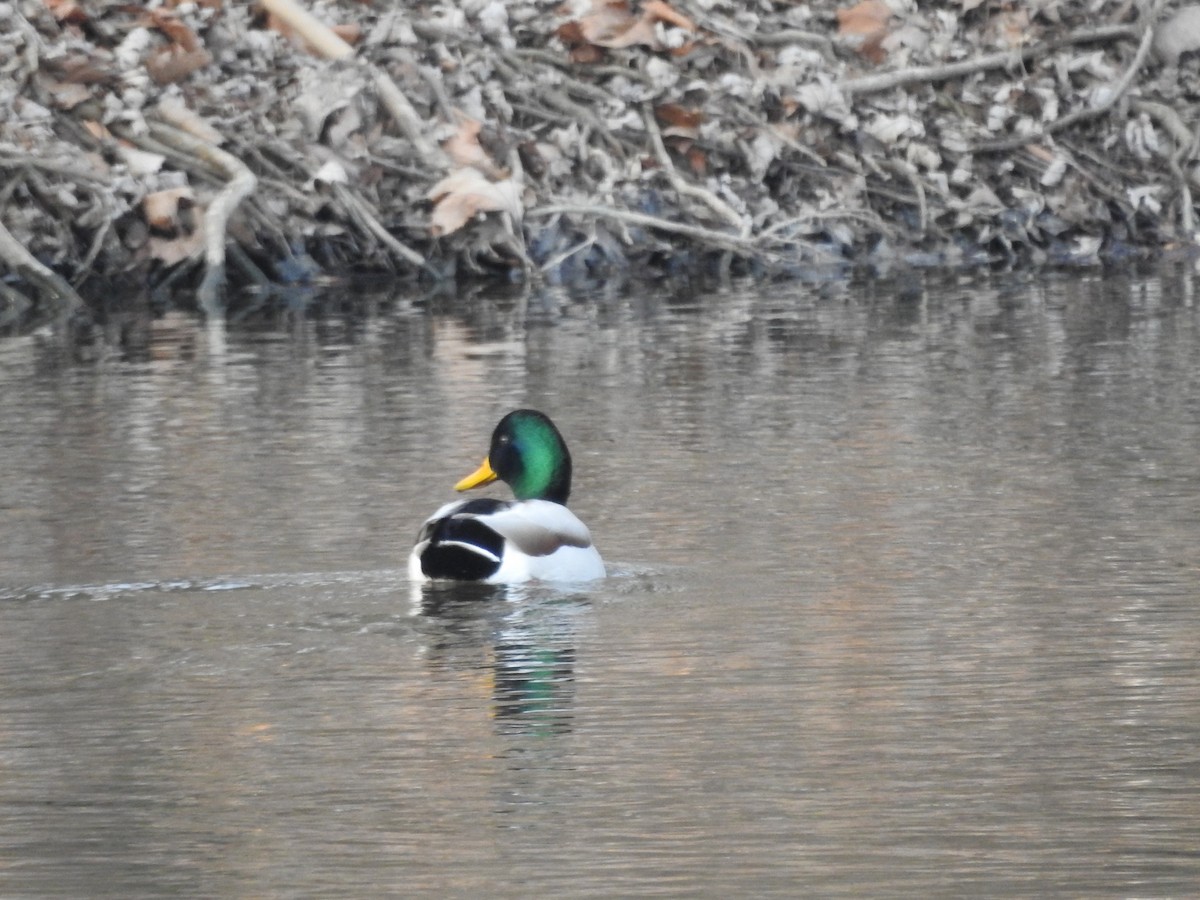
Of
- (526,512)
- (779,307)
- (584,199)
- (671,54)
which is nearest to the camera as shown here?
(526,512)

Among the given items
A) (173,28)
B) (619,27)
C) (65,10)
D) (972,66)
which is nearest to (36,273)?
(65,10)

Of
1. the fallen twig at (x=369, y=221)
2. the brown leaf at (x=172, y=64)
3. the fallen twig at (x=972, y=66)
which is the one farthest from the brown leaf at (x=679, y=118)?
the brown leaf at (x=172, y=64)

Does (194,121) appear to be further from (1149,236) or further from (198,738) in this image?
(198,738)

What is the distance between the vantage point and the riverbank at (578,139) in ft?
55.0

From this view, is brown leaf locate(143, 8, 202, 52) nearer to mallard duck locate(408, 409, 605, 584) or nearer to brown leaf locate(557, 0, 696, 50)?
brown leaf locate(557, 0, 696, 50)

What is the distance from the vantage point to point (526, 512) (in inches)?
294

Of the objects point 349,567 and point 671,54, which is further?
point 671,54

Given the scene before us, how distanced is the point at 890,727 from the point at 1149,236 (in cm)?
1411

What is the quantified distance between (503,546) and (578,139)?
36.4 ft

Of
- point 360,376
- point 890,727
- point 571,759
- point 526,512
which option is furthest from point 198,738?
point 360,376

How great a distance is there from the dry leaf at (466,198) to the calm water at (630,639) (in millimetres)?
4471

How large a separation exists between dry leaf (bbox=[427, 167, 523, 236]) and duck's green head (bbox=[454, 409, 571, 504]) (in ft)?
28.4

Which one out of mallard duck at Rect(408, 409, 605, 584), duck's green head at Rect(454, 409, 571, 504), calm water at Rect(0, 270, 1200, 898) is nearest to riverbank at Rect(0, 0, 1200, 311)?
calm water at Rect(0, 270, 1200, 898)

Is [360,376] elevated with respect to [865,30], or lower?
lower
